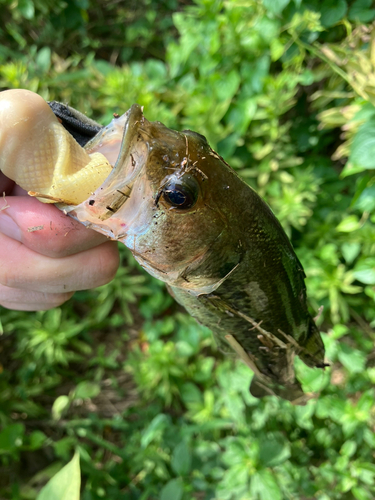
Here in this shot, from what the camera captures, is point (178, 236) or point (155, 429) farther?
point (155, 429)

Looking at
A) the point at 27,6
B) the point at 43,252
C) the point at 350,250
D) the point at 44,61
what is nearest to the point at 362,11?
the point at 350,250

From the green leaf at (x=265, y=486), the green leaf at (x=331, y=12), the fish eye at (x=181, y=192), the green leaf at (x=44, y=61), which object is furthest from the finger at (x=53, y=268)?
the green leaf at (x=44, y=61)

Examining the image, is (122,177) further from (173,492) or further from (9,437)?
(9,437)

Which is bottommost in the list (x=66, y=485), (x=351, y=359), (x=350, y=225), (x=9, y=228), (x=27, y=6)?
(x=351, y=359)

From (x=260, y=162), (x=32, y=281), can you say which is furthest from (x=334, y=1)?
(x=32, y=281)

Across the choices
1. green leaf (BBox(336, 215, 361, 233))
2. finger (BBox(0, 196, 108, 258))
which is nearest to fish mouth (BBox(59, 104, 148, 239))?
finger (BBox(0, 196, 108, 258))

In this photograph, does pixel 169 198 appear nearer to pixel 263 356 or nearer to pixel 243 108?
pixel 263 356
